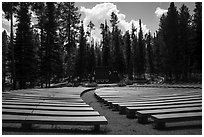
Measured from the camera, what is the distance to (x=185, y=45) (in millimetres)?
38531

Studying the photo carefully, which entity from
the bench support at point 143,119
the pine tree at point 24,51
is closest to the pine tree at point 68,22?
the pine tree at point 24,51

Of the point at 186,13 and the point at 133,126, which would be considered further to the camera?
the point at 186,13

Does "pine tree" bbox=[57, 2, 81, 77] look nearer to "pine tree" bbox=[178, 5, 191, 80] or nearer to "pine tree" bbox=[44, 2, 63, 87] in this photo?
"pine tree" bbox=[44, 2, 63, 87]

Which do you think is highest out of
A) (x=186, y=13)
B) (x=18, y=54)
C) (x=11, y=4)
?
(x=186, y=13)

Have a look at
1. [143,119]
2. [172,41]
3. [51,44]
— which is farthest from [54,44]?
[143,119]

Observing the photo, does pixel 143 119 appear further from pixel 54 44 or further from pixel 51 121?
pixel 54 44

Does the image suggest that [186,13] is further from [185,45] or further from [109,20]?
[109,20]

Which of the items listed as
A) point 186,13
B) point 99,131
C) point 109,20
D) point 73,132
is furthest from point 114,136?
point 109,20

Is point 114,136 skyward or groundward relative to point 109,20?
groundward

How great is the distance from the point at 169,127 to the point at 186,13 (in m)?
44.4

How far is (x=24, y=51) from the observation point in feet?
90.8

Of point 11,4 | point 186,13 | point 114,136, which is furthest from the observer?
point 186,13

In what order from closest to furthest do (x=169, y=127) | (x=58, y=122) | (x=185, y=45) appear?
(x=58, y=122) → (x=169, y=127) → (x=185, y=45)

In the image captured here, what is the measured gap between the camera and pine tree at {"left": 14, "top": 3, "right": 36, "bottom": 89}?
27.2 meters
